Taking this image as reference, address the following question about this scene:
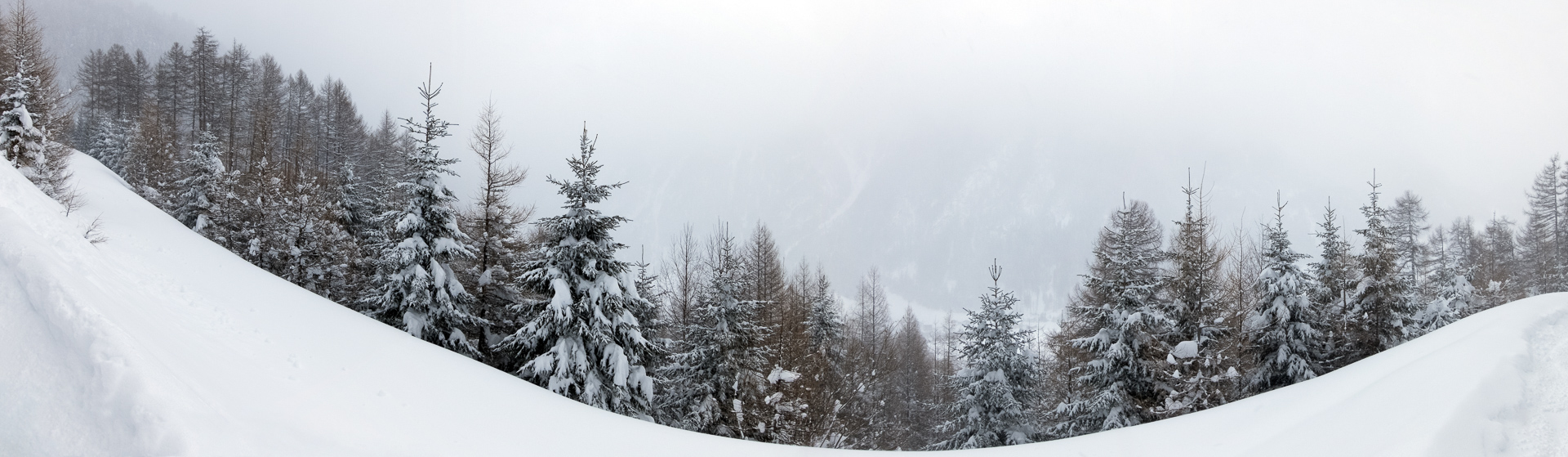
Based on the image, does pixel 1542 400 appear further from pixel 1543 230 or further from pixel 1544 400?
pixel 1543 230

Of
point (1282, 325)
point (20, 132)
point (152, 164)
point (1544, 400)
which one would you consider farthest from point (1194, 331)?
point (152, 164)

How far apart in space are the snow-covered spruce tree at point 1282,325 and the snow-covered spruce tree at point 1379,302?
1.33 m

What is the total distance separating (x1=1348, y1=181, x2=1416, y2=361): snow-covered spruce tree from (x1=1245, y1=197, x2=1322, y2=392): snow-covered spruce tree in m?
1.33

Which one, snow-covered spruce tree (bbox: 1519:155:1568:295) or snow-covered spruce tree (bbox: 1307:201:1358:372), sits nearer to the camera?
snow-covered spruce tree (bbox: 1307:201:1358:372)

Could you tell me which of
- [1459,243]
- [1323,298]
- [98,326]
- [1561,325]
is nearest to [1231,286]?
[1323,298]

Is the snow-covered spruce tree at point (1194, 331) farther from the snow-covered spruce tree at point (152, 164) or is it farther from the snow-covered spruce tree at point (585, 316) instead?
the snow-covered spruce tree at point (152, 164)

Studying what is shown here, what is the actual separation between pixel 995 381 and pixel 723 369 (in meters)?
8.27

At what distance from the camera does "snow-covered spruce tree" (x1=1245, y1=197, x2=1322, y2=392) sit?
1764cm

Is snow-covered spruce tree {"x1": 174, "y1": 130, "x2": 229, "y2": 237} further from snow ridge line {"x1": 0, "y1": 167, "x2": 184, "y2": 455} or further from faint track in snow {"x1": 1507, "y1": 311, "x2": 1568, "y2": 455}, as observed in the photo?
faint track in snow {"x1": 1507, "y1": 311, "x2": 1568, "y2": 455}

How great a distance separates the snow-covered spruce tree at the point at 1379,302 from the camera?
59.1ft

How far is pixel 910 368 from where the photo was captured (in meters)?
40.0

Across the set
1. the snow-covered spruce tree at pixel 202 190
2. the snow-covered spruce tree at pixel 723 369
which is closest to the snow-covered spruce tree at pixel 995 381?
the snow-covered spruce tree at pixel 723 369

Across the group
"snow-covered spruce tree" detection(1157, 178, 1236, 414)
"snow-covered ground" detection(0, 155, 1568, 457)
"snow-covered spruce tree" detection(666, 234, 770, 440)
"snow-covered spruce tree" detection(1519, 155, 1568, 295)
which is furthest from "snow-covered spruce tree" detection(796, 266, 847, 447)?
"snow-covered spruce tree" detection(1519, 155, 1568, 295)

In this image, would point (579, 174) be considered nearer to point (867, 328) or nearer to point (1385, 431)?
point (1385, 431)
